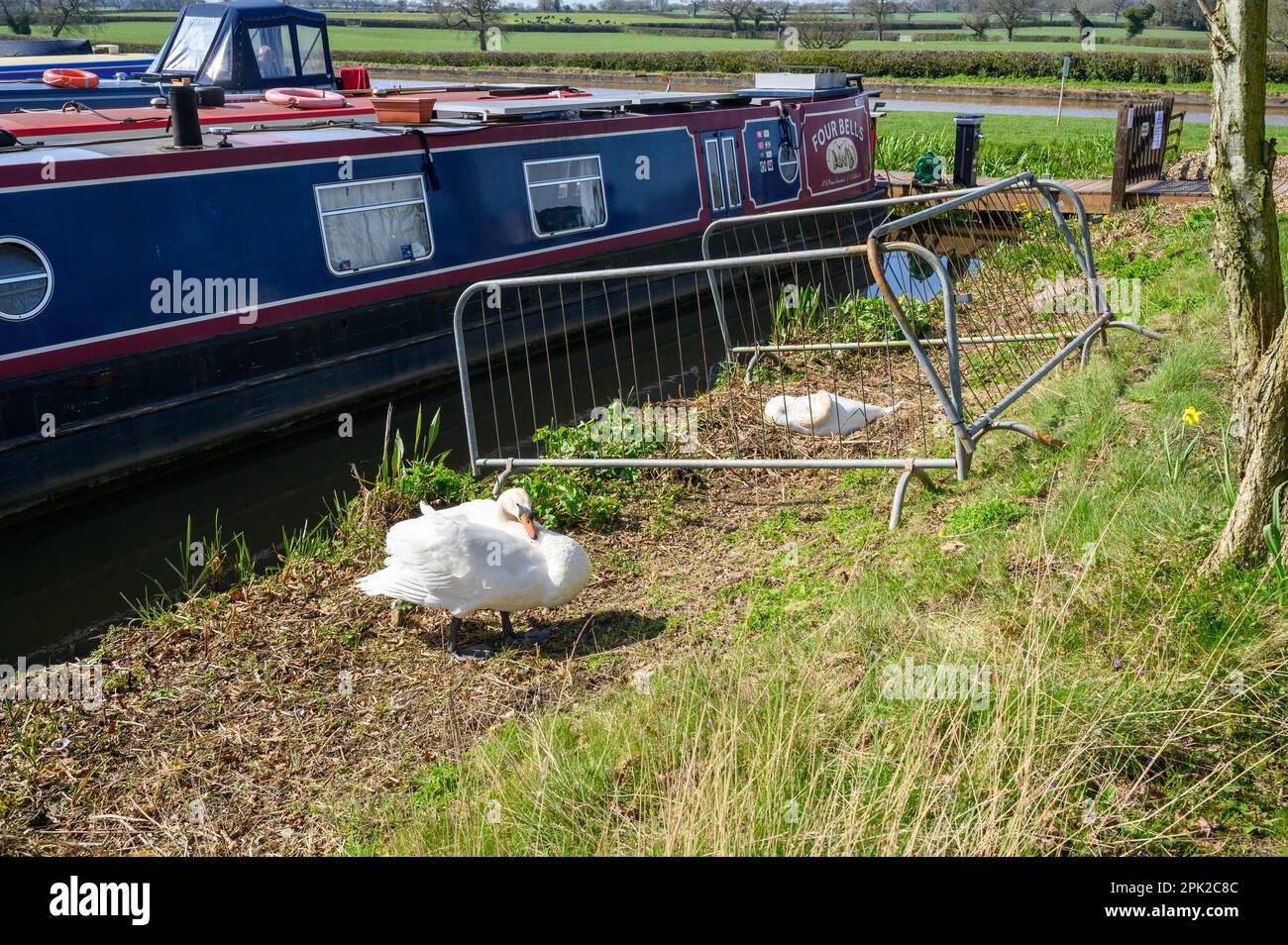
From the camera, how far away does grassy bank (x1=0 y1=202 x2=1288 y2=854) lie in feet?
9.95

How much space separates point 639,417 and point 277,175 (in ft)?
14.3

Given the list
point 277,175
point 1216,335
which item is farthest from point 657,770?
point 277,175

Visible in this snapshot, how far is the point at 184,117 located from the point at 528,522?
6094 millimetres

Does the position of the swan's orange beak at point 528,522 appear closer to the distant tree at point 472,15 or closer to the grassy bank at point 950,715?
the grassy bank at point 950,715

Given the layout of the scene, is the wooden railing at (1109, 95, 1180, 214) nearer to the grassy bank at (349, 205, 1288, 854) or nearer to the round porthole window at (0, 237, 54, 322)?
the grassy bank at (349, 205, 1288, 854)

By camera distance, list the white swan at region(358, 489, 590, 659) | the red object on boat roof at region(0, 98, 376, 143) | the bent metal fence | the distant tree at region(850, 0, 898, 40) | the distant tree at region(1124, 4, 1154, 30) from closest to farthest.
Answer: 1. the white swan at region(358, 489, 590, 659)
2. the bent metal fence
3. the red object on boat roof at region(0, 98, 376, 143)
4. the distant tree at region(1124, 4, 1154, 30)
5. the distant tree at region(850, 0, 898, 40)

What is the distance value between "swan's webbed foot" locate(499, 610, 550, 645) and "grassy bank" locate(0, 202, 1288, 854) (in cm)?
8

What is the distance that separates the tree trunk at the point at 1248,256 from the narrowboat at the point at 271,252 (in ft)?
24.6

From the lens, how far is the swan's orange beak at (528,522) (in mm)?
4934

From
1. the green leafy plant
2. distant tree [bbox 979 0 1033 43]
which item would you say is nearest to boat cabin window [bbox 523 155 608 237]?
the green leafy plant

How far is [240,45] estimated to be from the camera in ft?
46.8

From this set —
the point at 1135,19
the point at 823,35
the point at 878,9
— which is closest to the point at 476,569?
the point at 823,35

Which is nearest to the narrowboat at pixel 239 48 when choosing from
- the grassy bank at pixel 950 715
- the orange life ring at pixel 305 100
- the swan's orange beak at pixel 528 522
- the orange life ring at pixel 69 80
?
the orange life ring at pixel 69 80

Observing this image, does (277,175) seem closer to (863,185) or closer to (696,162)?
(696,162)
